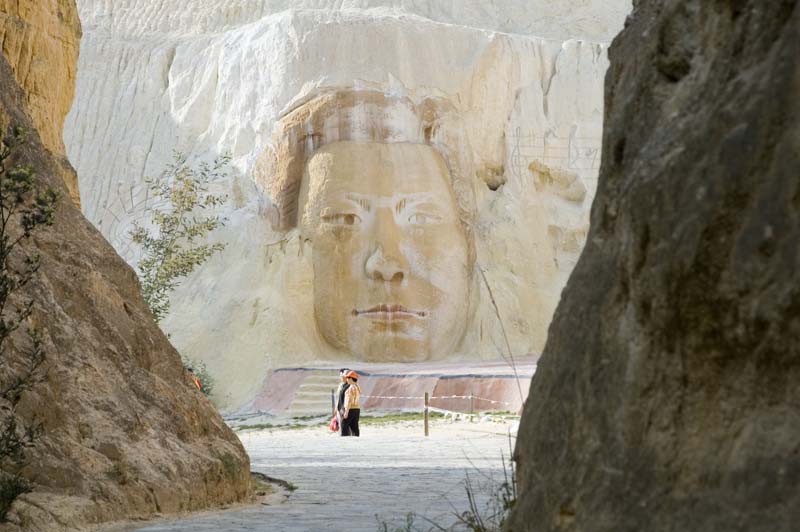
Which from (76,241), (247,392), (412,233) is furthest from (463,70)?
(76,241)

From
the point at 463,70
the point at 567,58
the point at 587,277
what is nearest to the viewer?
the point at 587,277

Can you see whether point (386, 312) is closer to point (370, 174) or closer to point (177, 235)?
point (370, 174)

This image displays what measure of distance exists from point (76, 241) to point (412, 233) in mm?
20641

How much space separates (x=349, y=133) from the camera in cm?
2836

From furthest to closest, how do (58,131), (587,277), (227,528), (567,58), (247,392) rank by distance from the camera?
(567,58)
(247,392)
(58,131)
(227,528)
(587,277)

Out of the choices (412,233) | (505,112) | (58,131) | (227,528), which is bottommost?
(227,528)

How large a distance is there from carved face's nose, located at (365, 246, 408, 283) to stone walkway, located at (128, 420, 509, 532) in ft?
31.7

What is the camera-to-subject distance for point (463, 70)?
30.0 metres

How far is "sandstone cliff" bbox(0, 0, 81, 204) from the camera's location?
29.0ft

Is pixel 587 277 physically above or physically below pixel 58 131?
below

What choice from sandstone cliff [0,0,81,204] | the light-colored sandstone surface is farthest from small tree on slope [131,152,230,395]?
sandstone cliff [0,0,81,204]

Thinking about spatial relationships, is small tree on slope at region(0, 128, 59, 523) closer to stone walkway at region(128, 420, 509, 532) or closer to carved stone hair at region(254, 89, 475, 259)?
stone walkway at region(128, 420, 509, 532)

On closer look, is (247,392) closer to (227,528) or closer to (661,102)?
(227,528)

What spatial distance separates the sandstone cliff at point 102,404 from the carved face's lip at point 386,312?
19.5 m
